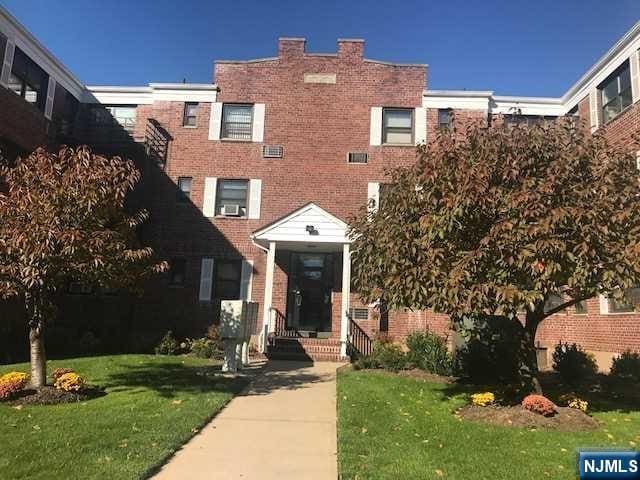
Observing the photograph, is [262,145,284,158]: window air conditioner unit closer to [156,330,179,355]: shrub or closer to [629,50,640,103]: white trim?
[156,330,179,355]: shrub

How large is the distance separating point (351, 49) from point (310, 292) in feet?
28.3

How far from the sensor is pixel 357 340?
644 inches

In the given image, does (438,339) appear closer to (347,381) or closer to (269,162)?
(347,381)

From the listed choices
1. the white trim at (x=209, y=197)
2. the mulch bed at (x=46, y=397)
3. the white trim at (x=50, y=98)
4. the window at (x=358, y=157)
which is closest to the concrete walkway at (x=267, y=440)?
the mulch bed at (x=46, y=397)

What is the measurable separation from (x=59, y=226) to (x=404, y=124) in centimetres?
1313

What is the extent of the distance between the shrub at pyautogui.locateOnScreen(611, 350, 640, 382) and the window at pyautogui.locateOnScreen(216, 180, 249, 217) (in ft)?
38.8

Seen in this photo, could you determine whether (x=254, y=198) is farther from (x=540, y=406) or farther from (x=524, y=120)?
(x=540, y=406)

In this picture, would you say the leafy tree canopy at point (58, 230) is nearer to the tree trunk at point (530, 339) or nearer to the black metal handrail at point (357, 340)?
the tree trunk at point (530, 339)

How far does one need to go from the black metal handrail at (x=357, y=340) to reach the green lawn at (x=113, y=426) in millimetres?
5397

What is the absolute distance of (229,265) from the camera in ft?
59.9

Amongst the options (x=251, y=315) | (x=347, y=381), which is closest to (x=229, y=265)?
(x=251, y=315)

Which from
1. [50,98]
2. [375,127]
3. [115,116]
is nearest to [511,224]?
[375,127]

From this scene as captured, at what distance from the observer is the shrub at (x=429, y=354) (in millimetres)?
12391

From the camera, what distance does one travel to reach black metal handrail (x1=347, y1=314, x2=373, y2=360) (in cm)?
1578
